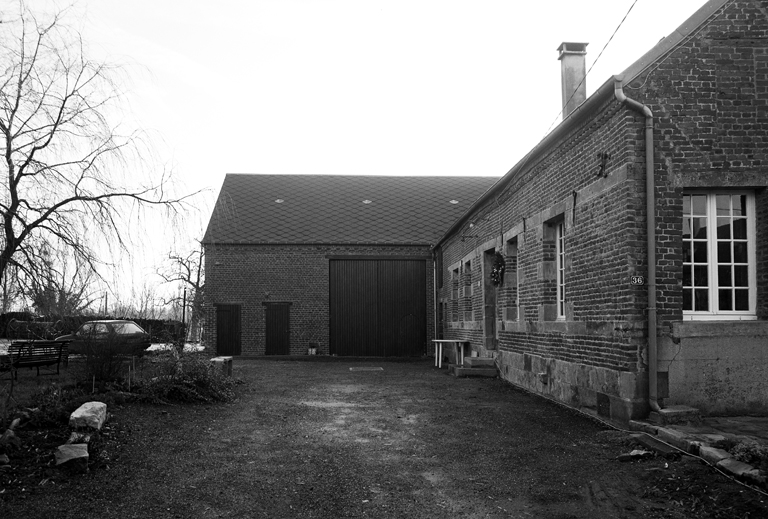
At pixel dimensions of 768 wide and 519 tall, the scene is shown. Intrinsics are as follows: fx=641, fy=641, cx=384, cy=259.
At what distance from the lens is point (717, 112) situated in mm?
8016

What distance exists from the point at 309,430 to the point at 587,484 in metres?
3.70

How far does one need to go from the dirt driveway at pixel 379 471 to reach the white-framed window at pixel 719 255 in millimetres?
2086

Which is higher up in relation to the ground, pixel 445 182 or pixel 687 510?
pixel 445 182

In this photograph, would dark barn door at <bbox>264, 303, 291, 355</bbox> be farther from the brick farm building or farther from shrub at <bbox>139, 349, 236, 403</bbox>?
the brick farm building

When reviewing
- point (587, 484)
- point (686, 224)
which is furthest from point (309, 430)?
point (686, 224)

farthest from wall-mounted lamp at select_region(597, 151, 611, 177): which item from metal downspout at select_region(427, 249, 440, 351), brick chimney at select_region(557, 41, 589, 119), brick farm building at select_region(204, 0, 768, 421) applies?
metal downspout at select_region(427, 249, 440, 351)

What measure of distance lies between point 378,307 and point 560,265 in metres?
14.2

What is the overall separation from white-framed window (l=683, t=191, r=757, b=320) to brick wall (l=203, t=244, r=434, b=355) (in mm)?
17195

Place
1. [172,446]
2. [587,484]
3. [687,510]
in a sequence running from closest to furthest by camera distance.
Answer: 1. [687,510]
2. [587,484]
3. [172,446]

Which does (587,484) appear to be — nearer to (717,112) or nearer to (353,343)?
(717,112)

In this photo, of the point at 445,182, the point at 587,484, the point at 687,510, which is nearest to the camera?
the point at 687,510

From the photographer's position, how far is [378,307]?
24938mm

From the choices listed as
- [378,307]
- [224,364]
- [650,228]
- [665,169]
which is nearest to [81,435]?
[650,228]

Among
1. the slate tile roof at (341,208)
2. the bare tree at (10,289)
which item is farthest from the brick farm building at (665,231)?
the slate tile roof at (341,208)
